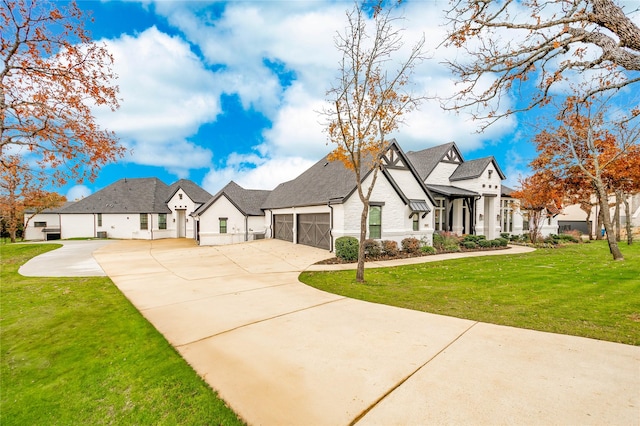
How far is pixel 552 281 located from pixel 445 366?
28.7 feet

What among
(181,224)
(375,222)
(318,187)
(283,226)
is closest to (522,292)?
(375,222)

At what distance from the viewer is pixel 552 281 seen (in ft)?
32.6

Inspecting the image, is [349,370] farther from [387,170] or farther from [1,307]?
[387,170]

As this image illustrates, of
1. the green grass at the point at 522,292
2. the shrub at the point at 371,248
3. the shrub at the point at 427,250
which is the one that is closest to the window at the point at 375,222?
the shrub at the point at 371,248

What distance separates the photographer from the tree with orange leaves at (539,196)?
863 inches

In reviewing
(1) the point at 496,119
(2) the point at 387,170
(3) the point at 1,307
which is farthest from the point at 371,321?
(2) the point at 387,170

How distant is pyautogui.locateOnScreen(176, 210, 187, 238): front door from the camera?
109 feet

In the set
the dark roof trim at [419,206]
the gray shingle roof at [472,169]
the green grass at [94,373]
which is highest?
the gray shingle roof at [472,169]

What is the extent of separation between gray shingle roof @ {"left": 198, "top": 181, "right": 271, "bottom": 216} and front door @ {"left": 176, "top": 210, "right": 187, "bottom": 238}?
18.5 ft

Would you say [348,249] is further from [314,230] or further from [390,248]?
[314,230]

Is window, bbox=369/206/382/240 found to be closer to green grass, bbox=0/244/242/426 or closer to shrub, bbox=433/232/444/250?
shrub, bbox=433/232/444/250

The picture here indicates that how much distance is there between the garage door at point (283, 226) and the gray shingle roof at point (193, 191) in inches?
438

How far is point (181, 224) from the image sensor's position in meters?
33.7

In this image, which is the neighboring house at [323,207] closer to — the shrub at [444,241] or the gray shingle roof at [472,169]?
the gray shingle roof at [472,169]
